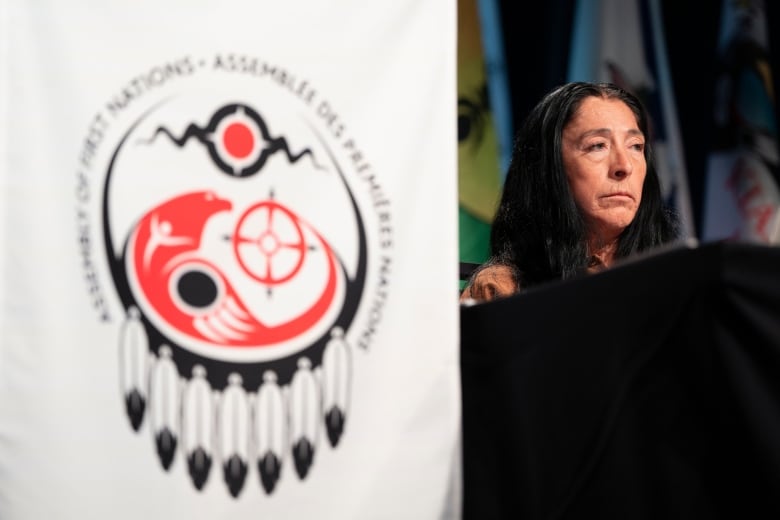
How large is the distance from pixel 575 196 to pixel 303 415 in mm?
1000

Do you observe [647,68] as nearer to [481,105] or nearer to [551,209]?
[481,105]

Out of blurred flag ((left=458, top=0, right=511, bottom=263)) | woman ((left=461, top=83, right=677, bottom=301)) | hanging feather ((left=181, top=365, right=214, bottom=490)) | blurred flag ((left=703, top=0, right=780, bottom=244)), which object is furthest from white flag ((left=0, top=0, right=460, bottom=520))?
blurred flag ((left=703, top=0, right=780, bottom=244))

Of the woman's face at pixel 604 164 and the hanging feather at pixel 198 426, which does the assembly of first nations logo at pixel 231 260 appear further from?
the woman's face at pixel 604 164

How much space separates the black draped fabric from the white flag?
3.4 inches

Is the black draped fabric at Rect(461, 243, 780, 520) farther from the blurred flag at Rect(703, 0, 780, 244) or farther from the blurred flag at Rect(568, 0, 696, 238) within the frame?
the blurred flag at Rect(703, 0, 780, 244)

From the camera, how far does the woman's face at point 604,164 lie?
227 cm

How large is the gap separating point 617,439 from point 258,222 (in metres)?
0.61

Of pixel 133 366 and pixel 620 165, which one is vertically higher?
pixel 620 165

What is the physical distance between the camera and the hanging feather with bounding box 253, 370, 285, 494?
1527 millimetres

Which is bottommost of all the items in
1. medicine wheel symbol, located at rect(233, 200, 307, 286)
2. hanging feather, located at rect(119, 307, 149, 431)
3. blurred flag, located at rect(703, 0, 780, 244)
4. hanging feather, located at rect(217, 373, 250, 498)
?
hanging feather, located at rect(217, 373, 250, 498)

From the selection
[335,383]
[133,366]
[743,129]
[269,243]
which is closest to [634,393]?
[335,383]

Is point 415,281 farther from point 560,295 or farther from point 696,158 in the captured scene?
point 696,158

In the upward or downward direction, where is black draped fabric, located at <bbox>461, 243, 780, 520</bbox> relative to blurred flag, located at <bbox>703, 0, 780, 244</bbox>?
downward

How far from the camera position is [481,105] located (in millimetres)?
4086
